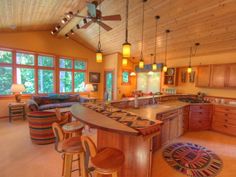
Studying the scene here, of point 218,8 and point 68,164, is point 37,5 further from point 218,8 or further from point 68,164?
point 218,8

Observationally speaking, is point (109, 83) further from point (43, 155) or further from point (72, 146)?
point (72, 146)

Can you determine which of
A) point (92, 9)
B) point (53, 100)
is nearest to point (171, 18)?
point (92, 9)

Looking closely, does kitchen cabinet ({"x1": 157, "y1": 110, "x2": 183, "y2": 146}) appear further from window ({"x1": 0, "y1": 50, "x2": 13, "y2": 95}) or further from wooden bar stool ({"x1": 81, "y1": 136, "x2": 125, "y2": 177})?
window ({"x1": 0, "y1": 50, "x2": 13, "y2": 95})

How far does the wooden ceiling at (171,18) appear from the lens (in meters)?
3.29

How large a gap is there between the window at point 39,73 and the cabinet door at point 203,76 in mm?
5591

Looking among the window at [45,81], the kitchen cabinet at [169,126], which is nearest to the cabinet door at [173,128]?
the kitchen cabinet at [169,126]

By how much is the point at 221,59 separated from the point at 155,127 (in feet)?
15.7

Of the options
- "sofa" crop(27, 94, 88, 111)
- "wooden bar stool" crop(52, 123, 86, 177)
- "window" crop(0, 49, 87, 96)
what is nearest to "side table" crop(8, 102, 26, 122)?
"sofa" crop(27, 94, 88, 111)

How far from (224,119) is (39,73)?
7.40 m

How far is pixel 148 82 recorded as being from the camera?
7.75 meters

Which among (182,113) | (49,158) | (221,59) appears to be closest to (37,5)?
(49,158)

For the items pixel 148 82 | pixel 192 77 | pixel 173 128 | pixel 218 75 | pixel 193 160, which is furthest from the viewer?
pixel 148 82

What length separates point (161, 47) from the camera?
5.60 meters

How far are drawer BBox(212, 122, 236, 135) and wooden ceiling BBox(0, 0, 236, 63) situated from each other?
2470mm
